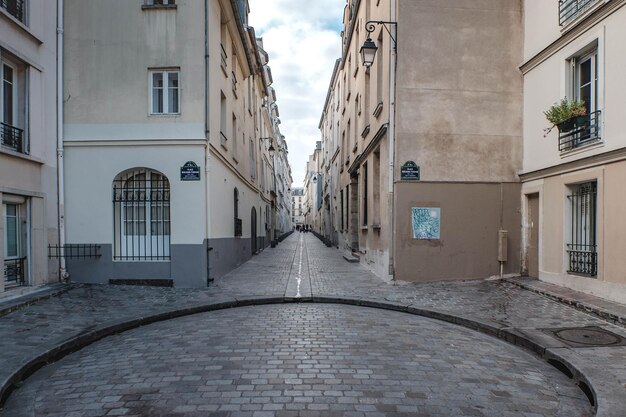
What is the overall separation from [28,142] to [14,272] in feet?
9.07

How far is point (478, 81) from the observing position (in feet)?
36.3

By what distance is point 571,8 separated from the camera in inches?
352

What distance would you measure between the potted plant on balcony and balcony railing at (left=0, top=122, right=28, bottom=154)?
1111cm

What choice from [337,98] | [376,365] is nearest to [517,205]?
[376,365]

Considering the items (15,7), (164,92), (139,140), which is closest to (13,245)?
(139,140)

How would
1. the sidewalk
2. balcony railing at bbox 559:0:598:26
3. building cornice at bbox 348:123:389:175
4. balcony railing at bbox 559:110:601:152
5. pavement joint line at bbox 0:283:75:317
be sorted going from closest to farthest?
the sidewalk
pavement joint line at bbox 0:283:75:317
balcony railing at bbox 559:110:601:152
balcony railing at bbox 559:0:598:26
building cornice at bbox 348:123:389:175

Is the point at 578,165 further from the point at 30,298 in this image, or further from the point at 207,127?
the point at 30,298

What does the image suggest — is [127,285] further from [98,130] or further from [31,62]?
[31,62]

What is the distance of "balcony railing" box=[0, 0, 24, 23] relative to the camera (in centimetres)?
858

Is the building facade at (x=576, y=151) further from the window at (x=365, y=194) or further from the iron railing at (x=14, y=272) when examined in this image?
the iron railing at (x=14, y=272)

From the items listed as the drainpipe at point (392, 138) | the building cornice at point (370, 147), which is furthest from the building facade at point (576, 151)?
the building cornice at point (370, 147)

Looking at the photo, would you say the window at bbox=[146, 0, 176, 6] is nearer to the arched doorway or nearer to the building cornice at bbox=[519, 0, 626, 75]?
the building cornice at bbox=[519, 0, 626, 75]

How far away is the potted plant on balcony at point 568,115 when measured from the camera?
332 inches

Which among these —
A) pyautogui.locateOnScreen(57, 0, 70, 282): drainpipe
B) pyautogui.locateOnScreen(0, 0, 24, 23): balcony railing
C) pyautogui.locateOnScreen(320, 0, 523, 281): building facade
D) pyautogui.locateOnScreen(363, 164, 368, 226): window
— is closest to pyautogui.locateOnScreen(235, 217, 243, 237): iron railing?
pyautogui.locateOnScreen(363, 164, 368, 226): window
